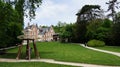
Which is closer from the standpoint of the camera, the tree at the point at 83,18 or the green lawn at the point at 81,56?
the green lawn at the point at 81,56

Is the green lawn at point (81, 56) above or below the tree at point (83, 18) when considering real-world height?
below

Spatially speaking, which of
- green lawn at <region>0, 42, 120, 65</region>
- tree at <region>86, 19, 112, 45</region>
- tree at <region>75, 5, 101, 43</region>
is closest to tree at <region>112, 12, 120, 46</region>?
tree at <region>86, 19, 112, 45</region>

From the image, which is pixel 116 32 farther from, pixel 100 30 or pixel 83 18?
pixel 83 18

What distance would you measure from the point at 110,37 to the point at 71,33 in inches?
793

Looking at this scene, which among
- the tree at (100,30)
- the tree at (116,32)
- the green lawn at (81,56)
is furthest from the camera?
the tree at (100,30)

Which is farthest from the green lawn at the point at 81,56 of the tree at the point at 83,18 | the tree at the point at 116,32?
the tree at the point at 83,18

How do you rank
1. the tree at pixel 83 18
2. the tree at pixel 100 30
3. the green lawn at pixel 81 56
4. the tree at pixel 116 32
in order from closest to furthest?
the green lawn at pixel 81 56
the tree at pixel 116 32
the tree at pixel 100 30
the tree at pixel 83 18

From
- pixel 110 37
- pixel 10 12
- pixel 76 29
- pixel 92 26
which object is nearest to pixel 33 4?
pixel 10 12

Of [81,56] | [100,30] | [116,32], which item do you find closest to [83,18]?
[100,30]

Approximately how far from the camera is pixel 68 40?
7362 cm

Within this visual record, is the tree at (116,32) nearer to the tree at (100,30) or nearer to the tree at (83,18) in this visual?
the tree at (100,30)

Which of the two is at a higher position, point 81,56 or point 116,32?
point 116,32

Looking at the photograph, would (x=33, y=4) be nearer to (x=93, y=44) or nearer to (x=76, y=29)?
(x=93, y=44)

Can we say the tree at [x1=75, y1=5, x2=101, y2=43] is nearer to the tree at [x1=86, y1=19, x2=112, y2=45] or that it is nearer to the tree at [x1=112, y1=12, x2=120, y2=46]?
the tree at [x1=86, y1=19, x2=112, y2=45]
